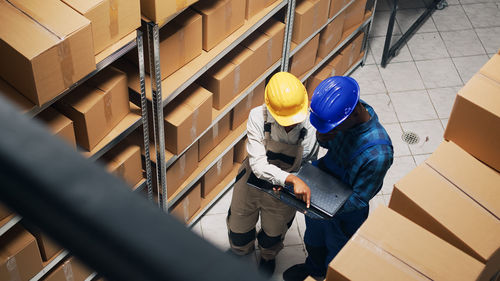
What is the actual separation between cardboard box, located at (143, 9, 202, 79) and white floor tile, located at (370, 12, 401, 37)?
11.5 feet

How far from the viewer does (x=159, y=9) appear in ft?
11.0

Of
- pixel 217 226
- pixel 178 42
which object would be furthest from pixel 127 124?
pixel 217 226

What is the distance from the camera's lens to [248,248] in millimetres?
4754

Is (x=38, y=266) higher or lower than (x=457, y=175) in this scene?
lower

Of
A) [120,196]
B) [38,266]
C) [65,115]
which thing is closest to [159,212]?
[120,196]

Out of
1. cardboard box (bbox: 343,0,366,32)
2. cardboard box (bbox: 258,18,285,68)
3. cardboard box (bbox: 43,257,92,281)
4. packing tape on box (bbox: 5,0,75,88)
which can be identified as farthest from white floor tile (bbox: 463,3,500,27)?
packing tape on box (bbox: 5,0,75,88)

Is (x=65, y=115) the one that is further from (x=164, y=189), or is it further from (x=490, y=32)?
(x=490, y=32)

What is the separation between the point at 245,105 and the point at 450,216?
2144 mm

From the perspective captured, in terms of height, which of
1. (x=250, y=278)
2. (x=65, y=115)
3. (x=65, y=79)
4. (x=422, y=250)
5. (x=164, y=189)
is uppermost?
(x=250, y=278)

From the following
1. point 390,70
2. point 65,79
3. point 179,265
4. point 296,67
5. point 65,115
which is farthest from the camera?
point 390,70

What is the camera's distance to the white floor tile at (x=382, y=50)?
6.67 meters

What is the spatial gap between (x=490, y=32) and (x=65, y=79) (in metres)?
5.62

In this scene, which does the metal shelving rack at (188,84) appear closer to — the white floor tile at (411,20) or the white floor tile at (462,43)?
the white floor tile at (411,20)

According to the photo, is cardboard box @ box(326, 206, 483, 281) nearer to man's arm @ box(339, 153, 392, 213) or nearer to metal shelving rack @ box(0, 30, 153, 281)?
man's arm @ box(339, 153, 392, 213)
